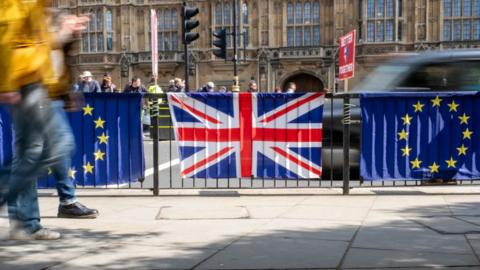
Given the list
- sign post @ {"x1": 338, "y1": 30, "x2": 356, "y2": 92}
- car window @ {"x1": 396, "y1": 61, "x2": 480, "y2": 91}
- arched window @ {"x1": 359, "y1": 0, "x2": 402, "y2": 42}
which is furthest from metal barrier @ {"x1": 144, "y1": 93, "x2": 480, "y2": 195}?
arched window @ {"x1": 359, "y1": 0, "x2": 402, "y2": 42}

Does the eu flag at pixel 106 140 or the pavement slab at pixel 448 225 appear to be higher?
the eu flag at pixel 106 140

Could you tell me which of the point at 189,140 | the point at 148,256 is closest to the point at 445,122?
the point at 189,140

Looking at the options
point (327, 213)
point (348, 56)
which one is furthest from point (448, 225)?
point (348, 56)

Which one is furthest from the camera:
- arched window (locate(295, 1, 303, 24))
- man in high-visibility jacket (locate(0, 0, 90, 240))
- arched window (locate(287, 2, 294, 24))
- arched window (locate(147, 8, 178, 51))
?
arched window (locate(147, 8, 178, 51))

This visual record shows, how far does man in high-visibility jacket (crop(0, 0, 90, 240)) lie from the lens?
325 cm

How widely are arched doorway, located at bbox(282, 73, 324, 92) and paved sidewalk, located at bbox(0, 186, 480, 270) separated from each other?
32.5m

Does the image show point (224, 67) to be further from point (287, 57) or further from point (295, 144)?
point (295, 144)

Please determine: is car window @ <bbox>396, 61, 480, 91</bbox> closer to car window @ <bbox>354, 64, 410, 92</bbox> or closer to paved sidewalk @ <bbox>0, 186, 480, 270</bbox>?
car window @ <bbox>354, 64, 410, 92</bbox>

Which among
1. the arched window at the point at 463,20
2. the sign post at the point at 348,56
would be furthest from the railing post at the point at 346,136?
the arched window at the point at 463,20

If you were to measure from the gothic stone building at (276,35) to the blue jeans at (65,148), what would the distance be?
32493mm

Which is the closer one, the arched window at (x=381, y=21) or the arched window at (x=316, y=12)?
the arched window at (x=381, y=21)

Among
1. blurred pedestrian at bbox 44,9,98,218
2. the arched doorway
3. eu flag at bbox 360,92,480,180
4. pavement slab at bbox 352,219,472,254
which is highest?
the arched doorway

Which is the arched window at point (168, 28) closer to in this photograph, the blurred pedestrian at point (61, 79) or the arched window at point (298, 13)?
the arched window at point (298, 13)

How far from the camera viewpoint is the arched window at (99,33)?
4166 centimetres
